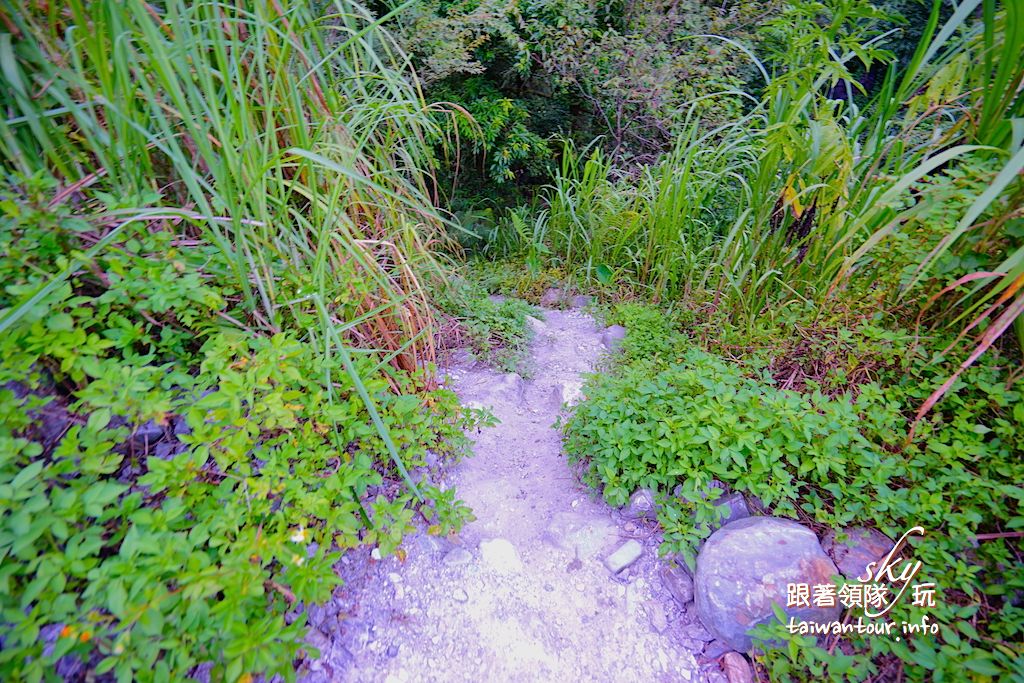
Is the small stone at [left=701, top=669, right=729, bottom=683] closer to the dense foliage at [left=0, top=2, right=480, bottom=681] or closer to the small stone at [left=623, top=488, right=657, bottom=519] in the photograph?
the small stone at [left=623, top=488, right=657, bottom=519]

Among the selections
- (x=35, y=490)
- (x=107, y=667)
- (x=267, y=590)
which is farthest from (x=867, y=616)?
(x=35, y=490)

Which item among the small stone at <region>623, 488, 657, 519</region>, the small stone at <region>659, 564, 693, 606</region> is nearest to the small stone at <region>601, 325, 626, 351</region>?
the small stone at <region>623, 488, 657, 519</region>

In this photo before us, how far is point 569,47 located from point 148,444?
3.99 m

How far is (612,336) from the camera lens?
9.96ft

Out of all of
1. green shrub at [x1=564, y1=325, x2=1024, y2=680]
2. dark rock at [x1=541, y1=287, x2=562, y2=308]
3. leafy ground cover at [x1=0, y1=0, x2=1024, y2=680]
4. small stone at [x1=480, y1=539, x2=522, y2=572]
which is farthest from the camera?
dark rock at [x1=541, y1=287, x2=562, y2=308]

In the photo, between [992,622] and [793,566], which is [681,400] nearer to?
[793,566]

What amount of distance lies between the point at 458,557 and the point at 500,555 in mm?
144

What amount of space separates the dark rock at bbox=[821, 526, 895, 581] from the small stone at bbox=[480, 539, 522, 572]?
98 cm

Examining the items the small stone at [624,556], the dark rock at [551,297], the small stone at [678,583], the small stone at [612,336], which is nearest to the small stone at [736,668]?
the small stone at [678,583]

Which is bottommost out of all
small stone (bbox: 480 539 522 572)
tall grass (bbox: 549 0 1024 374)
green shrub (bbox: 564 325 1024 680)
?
A: small stone (bbox: 480 539 522 572)

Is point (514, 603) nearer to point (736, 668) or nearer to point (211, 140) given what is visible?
point (736, 668)

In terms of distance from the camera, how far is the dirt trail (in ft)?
4.60

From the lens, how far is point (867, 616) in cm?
136

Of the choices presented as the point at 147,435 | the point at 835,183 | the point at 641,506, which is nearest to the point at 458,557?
the point at 641,506
